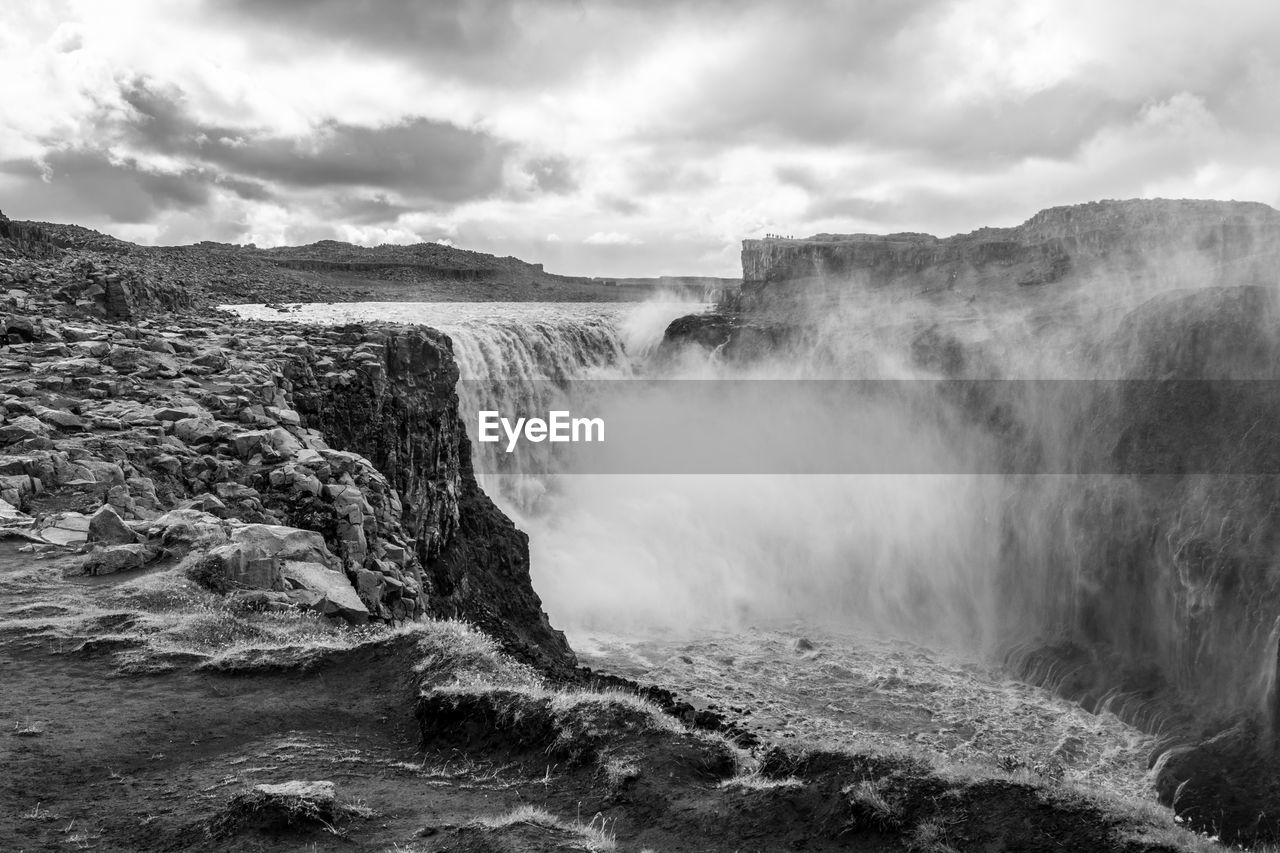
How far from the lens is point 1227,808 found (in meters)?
22.4

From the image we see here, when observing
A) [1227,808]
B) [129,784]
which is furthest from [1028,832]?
[1227,808]

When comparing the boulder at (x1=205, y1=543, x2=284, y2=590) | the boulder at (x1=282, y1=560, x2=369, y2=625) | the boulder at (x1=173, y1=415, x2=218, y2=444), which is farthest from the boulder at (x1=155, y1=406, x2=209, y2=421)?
the boulder at (x1=282, y1=560, x2=369, y2=625)

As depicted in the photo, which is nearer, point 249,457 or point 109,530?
point 109,530

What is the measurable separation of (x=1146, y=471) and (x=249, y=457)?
3027 centimetres

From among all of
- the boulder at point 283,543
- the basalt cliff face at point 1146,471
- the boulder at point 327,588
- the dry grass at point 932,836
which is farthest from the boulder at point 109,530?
the basalt cliff face at point 1146,471

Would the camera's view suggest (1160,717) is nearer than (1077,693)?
Yes

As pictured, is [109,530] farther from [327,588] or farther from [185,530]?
[327,588]

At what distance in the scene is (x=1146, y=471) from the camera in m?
31.8

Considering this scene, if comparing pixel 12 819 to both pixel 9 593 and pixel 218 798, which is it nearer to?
pixel 218 798

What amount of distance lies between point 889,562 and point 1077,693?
12086 millimetres

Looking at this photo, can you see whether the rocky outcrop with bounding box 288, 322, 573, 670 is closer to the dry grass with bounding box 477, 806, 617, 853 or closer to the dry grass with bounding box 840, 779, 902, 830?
the dry grass with bounding box 477, 806, 617, 853

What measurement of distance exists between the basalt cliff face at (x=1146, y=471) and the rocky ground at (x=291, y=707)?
57.8 feet

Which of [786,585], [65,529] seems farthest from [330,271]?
[65,529]

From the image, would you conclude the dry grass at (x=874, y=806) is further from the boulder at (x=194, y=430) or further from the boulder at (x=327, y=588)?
the boulder at (x=194, y=430)
